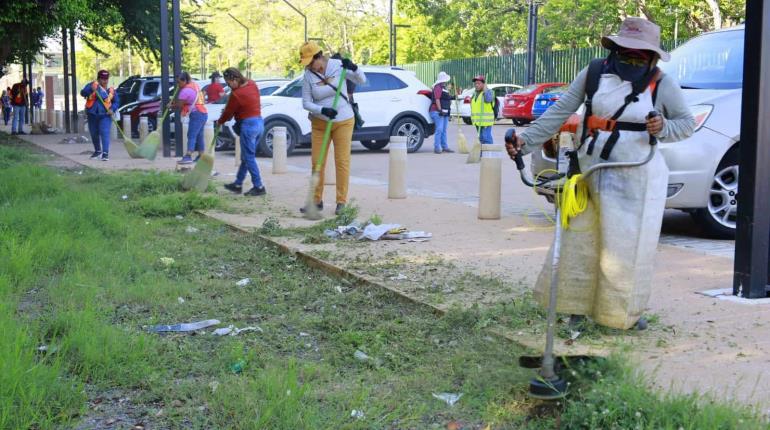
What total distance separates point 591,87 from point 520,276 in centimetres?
224

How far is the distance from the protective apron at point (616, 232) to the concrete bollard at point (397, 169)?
6882 mm

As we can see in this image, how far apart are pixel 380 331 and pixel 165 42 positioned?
15.6 meters

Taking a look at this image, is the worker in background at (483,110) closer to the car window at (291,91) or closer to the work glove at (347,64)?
the car window at (291,91)

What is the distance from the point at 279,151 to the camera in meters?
15.6

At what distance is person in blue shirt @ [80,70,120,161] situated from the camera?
17.5 metres

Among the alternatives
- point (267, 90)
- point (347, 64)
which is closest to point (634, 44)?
point (347, 64)

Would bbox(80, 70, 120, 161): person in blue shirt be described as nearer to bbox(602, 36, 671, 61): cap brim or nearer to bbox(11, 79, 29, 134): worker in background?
bbox(11, 79, 29, 134): worker in background

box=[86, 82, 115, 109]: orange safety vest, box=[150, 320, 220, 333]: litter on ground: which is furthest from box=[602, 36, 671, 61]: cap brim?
box=[86, 82, 115, 109]: orange safety vest

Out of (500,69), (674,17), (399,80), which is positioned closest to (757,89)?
(399,80)

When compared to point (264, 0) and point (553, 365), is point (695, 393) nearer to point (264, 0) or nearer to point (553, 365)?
point (553, 365)

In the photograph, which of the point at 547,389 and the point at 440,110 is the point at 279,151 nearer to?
the point at 440,110

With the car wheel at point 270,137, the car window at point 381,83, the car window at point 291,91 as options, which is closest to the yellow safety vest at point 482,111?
the car window at point 381,83

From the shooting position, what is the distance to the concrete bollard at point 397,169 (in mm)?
11898

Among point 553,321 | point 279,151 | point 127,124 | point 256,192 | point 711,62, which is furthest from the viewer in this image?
point 127,124
